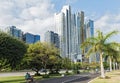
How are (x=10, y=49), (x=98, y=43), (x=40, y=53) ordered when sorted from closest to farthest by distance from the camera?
(x=10, y=49) → (x=98, y=43) → (x=40, y=53)

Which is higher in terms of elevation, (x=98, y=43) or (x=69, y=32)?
(x=69, y=32)

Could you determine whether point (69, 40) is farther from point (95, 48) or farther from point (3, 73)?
point (95, 48)

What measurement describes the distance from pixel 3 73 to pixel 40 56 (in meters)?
13.2

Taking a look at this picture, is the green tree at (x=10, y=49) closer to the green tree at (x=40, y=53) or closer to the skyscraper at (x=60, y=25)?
the green tree at (x=40, y=53)

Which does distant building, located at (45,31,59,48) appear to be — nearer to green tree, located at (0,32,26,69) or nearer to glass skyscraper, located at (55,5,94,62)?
glass skyscraper, located at (55,5,94,62)

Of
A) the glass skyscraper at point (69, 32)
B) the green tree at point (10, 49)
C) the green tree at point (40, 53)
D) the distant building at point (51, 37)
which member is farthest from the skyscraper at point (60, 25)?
the green tree at point (10, 49)

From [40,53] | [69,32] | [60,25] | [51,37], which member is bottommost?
[40,53]

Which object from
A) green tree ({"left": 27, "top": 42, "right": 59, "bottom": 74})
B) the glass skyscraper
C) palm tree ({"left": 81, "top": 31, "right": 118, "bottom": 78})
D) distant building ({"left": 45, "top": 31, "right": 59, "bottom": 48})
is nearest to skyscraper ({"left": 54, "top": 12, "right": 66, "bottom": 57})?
the glass skyscraper

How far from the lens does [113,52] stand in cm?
4766

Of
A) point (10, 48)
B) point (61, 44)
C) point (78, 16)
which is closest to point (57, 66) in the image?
point (10, 48)

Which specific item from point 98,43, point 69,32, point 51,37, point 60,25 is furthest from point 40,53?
point 60,25

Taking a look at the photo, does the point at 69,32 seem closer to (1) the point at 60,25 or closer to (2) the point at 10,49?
(1) the point at 60,25

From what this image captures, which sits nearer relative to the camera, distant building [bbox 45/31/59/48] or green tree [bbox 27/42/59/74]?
green tree [bbox 27/42/59/74]

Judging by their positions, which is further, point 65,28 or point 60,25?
point 60,25
